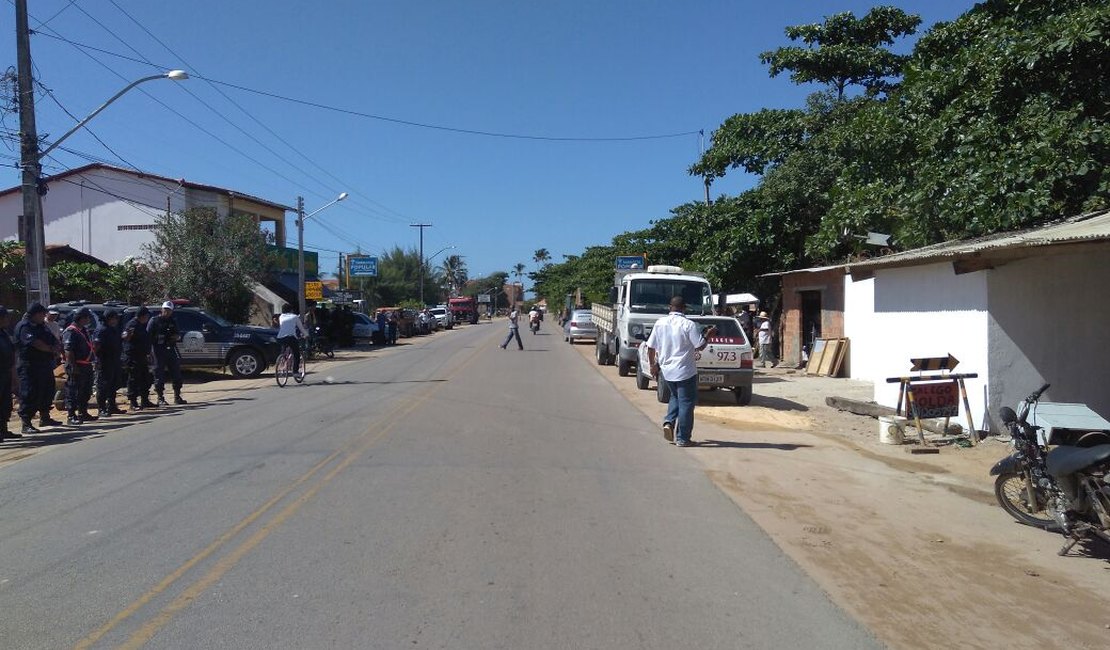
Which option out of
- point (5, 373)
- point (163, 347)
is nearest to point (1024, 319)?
point (5, 373)

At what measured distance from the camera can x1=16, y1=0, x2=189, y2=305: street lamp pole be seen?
54.5ft

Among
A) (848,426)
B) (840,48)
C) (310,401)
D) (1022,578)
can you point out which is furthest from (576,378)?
(1022,578)

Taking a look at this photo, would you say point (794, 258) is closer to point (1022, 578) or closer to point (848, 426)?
point (848, 426)

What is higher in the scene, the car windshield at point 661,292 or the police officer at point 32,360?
the car windshield at point 661,292

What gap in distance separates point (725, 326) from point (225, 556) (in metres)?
11.7

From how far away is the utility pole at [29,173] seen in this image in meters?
16.6

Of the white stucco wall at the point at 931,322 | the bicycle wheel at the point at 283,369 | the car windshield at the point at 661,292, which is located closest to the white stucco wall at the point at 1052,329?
the white stucco wall at the point at 931,322

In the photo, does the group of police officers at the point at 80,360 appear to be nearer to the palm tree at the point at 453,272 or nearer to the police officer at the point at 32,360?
the police officer at the point at 32,360

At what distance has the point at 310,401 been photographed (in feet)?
51.5

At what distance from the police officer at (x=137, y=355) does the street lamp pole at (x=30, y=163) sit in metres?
2.65

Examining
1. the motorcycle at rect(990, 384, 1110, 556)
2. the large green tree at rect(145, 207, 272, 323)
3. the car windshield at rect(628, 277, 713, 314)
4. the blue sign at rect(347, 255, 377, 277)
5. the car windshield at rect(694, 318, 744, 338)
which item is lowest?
the motorcycle at rect(990, 384, 1110, 556)

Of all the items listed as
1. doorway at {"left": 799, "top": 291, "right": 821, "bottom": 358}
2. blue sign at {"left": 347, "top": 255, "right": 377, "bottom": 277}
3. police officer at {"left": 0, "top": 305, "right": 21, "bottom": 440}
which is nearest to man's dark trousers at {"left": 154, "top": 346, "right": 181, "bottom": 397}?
police officer at {"left": 0, "top": 305, "right": 21, "bottom": 440}

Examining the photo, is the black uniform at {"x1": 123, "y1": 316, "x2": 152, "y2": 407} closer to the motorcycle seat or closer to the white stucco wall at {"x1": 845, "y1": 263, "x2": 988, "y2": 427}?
the white stucco wall at {"x1": 845, "y1": 263, "x2": 988, "y2": 427}

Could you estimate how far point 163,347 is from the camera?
15.7 m
